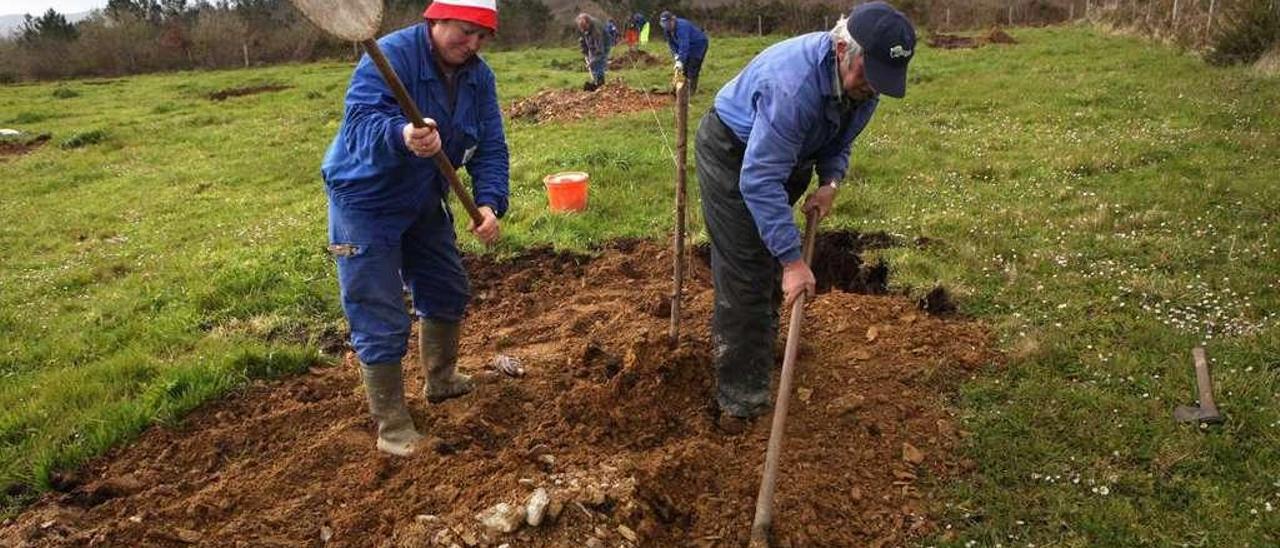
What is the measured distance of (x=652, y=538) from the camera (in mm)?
3328

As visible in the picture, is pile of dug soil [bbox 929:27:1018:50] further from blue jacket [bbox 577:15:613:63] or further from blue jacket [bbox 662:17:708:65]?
blue jacket [bbox 662:17:708:65]

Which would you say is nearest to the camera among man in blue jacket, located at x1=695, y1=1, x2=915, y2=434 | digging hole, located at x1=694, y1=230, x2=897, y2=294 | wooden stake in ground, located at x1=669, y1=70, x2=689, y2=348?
man in blue jacket, located at x1=695, y1=1, x2=915, y2=434

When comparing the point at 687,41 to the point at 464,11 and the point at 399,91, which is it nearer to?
the point at 464,11

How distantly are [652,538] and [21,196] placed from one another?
1179 centimetres

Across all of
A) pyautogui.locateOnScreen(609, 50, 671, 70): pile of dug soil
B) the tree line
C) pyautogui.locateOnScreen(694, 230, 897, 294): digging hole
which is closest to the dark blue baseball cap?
pyautogui.locateOnScreen(694, 230, 897, 294): digging hole

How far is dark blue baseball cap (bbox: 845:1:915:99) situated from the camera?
9.98 feet

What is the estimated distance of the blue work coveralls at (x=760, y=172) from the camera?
3307 millimetres

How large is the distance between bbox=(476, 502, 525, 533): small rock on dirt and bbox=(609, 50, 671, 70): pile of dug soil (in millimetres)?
20448

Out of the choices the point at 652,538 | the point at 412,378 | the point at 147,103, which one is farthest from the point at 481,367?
the point at 147,103

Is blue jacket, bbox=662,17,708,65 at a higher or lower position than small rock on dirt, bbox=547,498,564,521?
higher

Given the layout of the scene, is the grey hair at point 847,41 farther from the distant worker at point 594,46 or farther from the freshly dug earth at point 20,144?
the freshly dug earth at point 20,144

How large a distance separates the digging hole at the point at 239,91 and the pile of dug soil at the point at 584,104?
369 inches

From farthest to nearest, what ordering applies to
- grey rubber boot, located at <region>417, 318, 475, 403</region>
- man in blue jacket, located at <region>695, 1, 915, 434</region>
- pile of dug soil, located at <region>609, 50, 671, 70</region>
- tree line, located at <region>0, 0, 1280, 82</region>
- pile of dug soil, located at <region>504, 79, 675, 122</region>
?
tree line, located at <region>0, 0, 1280, 82</region> → pile of dug soil, located at <region>609, 50, 671, 70</region> → pile of dug soil, located at <region>504, 79, 675, 122</region> → grey rubber boot, located at <region>417, 318, 475, 403</region> → man in blue jacket, located at <region>695, 1, 915, 434</region>

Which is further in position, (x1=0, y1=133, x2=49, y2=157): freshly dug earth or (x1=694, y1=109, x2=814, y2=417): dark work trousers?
(x1=0, y1=133, x2=49, y2=157): freshly dug earth
